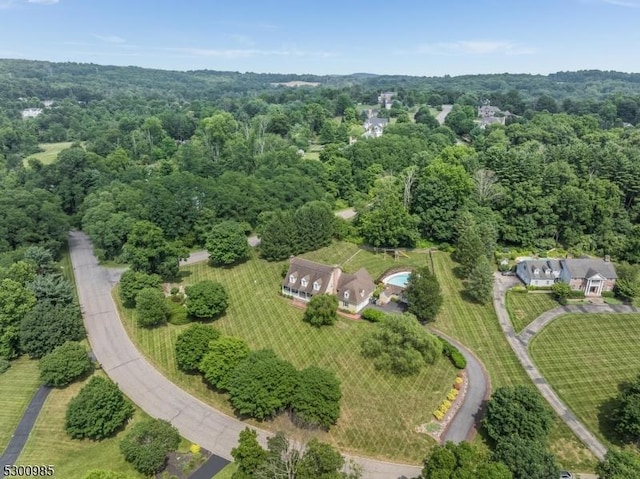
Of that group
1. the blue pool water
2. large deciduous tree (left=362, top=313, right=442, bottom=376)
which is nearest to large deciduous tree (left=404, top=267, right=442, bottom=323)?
large deciduous tree (left=362, top=313, right=442, bottom=376)

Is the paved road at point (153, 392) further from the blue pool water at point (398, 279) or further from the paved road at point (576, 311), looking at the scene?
the blue pool water at point (398, 279)

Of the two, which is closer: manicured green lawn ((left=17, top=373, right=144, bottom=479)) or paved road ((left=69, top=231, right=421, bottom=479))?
manicured green lawn ((left=17, top=373, right=144, bottom=479))

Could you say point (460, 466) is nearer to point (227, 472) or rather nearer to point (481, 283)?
point (227, 472)

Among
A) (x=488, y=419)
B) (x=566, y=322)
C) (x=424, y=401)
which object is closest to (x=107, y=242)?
(x=424, y=401)

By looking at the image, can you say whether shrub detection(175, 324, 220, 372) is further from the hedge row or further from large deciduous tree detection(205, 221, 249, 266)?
the hedge row

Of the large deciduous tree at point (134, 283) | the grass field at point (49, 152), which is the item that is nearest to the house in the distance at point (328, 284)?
the large deciduous tree at point (134, 283)

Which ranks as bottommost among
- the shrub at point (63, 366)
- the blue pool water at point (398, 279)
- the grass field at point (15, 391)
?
the grass field at point (15, 391)
